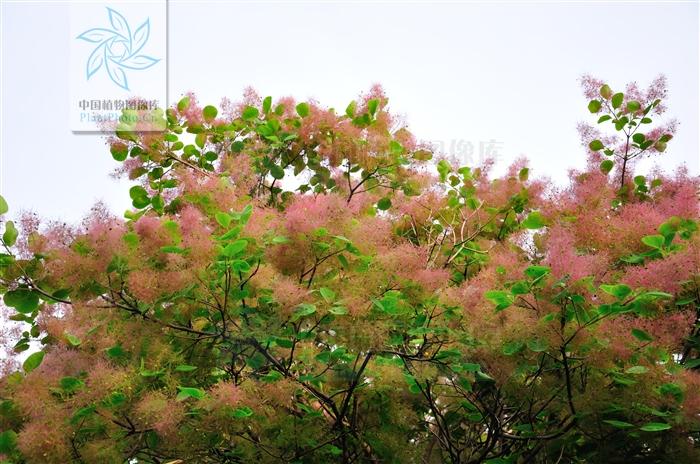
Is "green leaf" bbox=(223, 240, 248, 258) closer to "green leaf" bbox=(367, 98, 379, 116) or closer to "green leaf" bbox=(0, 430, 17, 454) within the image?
"green leaf" bbox=(0, 430, 17, 454)

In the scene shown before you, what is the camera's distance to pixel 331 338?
2615mm

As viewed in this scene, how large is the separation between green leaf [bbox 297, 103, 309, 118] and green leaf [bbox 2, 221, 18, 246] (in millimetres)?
1443

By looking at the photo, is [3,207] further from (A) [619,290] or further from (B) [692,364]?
(B) [692,364]

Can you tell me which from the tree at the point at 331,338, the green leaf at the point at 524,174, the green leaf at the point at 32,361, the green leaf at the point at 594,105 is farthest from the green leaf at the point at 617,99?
the green leaf at the point at 32,361

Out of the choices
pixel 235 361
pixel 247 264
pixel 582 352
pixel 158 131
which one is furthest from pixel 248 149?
pixel 582 352

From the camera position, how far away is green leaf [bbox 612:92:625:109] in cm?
358

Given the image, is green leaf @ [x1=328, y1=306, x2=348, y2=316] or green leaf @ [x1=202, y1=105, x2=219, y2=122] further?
green leaf @ [x1=202, y1=105, x2=219, y2=122]

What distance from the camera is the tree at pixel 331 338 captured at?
2.32m

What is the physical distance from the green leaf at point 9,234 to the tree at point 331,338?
1 centimetres

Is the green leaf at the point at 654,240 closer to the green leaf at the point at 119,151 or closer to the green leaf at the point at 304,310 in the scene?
the green leaf at the point at 304,310

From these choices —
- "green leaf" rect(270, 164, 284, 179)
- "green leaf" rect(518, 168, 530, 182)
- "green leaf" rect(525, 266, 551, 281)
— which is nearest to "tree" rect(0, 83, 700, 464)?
"green leaf" rect(525, 266, 551, 281)

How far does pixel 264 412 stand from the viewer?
94.0 inches

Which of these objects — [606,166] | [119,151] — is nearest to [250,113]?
[119,151]

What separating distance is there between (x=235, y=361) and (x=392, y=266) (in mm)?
659
